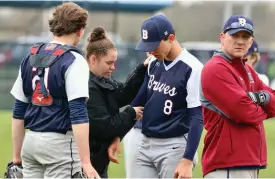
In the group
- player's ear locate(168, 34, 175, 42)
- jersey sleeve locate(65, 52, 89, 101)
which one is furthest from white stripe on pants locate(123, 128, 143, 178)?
jersey sleeve locate(65, 52, 89, 101)

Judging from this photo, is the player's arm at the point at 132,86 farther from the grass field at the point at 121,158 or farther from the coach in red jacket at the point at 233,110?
the grass field at the point at 121,158

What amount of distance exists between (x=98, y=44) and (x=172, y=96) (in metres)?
0.73

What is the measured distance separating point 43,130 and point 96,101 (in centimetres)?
70

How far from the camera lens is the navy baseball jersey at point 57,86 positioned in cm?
491

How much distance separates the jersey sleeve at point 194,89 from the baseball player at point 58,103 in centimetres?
91

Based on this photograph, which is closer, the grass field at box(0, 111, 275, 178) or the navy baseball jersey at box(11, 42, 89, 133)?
the navy baseball jersey at box(11, 42, 89, 133)

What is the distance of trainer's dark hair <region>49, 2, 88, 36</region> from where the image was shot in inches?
200

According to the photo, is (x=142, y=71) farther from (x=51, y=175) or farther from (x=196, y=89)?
(x=51, y=175)

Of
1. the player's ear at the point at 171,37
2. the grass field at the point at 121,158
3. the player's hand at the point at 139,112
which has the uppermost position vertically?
the player's ear at the point at 171,37

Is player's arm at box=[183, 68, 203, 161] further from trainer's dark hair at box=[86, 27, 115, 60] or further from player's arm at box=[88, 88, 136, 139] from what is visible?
trainer's dark hair at box=[86, 27, 115, 60]

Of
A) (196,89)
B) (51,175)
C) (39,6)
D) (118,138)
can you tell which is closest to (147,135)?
(118,138)

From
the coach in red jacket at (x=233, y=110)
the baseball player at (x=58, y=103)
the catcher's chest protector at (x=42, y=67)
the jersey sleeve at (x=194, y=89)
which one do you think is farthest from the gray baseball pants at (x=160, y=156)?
the catcher's chest protector at (x=42, y=67)

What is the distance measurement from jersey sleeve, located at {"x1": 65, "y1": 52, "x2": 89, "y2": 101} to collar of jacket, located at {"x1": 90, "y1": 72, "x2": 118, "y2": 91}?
727 mm

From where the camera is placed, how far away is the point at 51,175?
5094 millimetres
